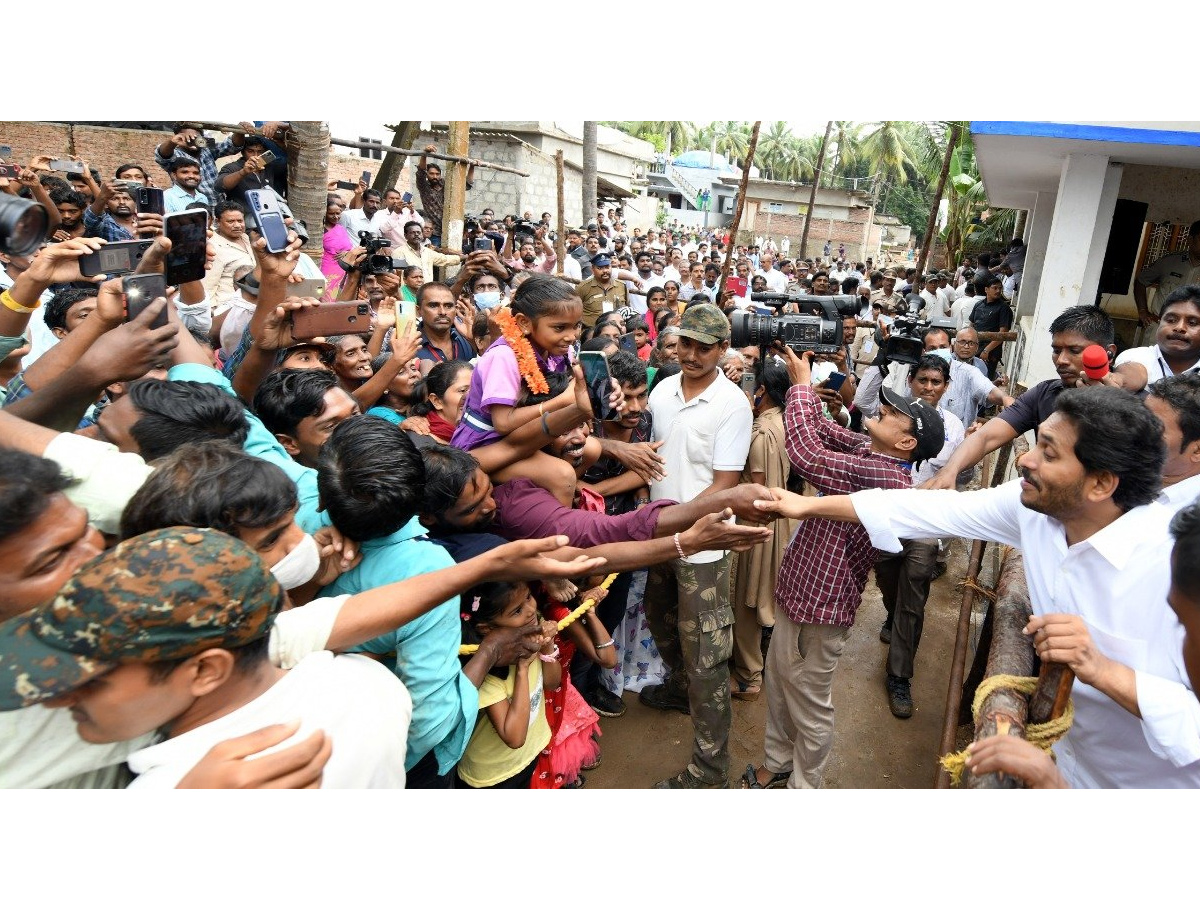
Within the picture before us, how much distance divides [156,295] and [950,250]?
2564cm

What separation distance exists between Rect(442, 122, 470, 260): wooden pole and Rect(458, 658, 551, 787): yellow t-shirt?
558cm

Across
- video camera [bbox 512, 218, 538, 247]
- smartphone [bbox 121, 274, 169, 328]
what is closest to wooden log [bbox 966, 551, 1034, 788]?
smartphone [bbox 121, 274, 169, 328]

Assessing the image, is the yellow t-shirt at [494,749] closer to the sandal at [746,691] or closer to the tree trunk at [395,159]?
the sandal at [746,691]

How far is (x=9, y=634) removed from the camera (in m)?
1.18

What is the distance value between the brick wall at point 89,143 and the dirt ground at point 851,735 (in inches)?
512

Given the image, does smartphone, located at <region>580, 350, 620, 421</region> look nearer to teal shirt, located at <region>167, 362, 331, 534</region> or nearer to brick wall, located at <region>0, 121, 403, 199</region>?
teal shirt, located at <region>167, 362, 331, 534</region>

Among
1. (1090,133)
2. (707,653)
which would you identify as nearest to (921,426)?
(707,653)

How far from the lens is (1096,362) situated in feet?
11.5

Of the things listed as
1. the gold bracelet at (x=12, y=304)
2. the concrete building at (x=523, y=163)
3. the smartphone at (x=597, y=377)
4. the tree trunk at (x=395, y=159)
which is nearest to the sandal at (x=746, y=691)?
the smartphone at (x=597, y=377)

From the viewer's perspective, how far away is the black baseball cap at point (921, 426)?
306 centimetres

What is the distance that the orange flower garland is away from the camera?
9.86 ft

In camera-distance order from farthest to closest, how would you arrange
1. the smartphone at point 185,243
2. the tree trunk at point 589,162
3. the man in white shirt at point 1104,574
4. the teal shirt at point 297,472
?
the tree trunk at point 589,162 < the smartphone at point 185,243 < the teal shirt at point 297,472 < the man in white shirt at point 1104,574

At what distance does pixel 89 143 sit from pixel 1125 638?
16.9 m

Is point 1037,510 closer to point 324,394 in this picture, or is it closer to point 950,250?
point 324,394
